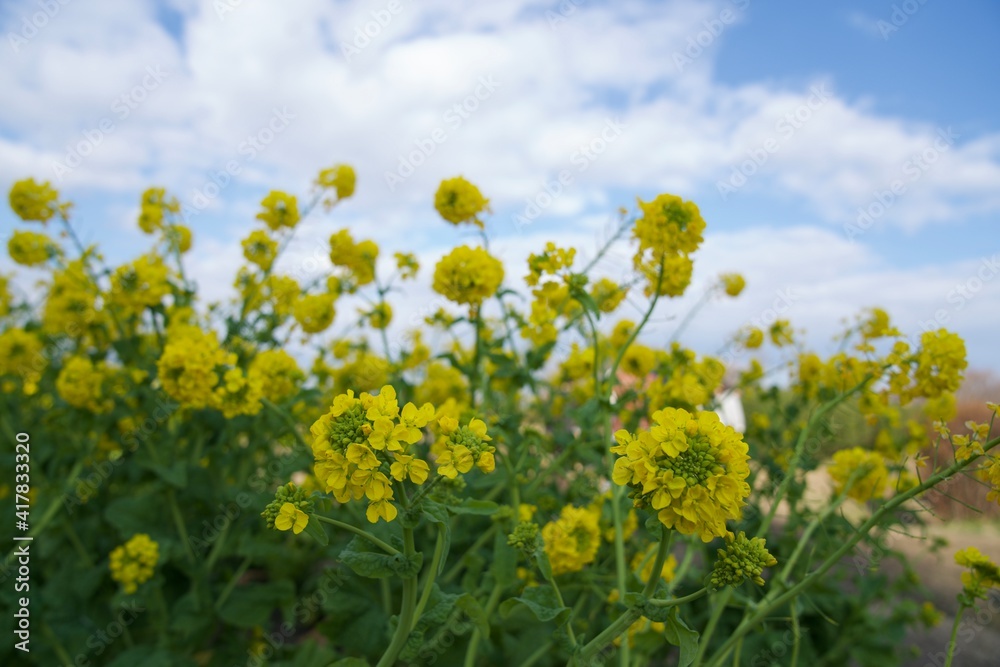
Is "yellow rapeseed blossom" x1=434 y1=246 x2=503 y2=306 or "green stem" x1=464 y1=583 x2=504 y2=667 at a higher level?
"yellow rapeseed blossom" x1=434 y1=246 x2=503 y2=306

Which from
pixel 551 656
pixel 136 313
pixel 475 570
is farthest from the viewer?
pixel 136 313

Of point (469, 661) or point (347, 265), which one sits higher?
point (347, 265)

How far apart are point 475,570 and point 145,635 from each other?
1.92 metres

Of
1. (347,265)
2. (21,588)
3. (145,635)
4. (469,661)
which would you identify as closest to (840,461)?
(469,661)

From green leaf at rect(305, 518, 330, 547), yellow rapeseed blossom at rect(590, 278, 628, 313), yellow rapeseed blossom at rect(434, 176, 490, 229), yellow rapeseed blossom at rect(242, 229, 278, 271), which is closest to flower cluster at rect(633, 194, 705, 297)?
yellow rapeseed blossom at rect(590, 278, 628, 313)

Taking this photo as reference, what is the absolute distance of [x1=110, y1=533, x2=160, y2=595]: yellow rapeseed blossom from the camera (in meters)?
2.49

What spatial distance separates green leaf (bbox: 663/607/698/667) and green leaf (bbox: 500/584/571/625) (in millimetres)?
245

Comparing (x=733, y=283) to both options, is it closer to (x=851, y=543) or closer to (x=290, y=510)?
(x=851, y=543)

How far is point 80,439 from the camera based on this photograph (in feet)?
10.5

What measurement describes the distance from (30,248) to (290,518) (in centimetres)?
Result: 331

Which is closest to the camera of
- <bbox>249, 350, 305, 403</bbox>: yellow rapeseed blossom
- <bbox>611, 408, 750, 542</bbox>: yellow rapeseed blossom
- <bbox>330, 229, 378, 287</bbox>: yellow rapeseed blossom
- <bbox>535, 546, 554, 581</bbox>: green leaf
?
<bbox>611, 408, 750, 542</bbox>: yellow rapeseed blossom

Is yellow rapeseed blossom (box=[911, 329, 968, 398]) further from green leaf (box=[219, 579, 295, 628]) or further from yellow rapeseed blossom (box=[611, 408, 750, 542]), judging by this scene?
green leaf (box=[219, 579, 295, 628])

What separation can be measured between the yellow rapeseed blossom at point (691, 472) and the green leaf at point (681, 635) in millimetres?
198

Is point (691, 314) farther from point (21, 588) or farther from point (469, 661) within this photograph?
point (21, 588)
